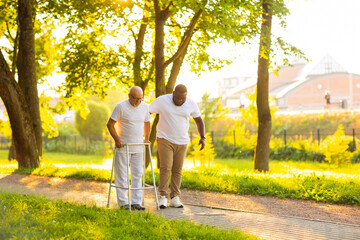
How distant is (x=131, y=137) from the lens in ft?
25.1

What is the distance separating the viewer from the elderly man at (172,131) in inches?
309

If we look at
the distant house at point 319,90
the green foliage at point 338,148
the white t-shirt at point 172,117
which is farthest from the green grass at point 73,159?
the distant house at point 319,90

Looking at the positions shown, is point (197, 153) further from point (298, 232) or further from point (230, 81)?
point (230, 81)

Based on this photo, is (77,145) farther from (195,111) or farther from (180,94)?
(180,94)

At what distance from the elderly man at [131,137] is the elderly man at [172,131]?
0.94 feet

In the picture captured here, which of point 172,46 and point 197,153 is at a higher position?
point 172,46

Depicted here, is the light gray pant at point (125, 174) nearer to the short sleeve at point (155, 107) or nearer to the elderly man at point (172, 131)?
the elderly man at point (172, 131)

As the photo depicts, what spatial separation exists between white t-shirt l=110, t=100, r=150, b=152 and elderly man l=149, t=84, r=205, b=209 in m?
0.34

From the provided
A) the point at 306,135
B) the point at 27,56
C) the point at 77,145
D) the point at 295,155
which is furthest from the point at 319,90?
the point at 27,56

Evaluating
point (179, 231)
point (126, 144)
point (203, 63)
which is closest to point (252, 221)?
point (179, 231)

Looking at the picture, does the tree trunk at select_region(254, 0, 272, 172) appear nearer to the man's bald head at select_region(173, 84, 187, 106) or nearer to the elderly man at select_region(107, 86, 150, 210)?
the man's bald head at select_region(173, 84, 187, 106)

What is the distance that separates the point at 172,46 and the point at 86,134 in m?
24.8

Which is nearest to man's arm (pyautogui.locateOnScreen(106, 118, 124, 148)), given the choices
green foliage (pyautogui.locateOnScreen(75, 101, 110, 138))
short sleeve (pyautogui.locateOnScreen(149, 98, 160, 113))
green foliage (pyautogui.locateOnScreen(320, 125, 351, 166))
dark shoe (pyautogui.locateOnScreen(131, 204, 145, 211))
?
short sleeve (pyautogui.locateOnScreen(149, 98, 160, 113))

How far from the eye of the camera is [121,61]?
17797 mm
